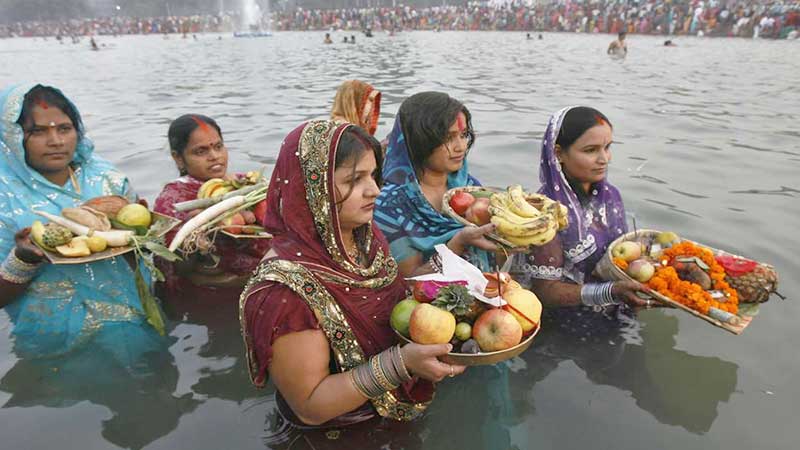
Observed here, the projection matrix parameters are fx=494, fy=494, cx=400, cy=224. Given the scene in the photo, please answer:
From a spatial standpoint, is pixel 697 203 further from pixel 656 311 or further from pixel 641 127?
pixel 641 127

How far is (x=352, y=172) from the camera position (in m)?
2.05

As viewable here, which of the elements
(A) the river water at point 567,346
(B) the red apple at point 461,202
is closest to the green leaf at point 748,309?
(A) the river water at point 567,346

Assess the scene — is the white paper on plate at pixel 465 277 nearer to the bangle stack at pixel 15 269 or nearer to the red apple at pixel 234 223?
the red apple at pixel 234 223

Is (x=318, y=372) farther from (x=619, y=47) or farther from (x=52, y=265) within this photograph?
(x=619, y=47)

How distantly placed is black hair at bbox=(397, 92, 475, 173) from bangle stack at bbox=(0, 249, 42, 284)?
96.2 inches

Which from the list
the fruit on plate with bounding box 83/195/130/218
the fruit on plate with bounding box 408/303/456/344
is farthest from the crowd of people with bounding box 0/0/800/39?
the fruit on plate with bounding box 83/195/130/218

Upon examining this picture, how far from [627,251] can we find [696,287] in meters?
0.47

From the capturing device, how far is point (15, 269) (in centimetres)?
296

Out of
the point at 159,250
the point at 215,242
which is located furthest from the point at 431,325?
the point at 215,242

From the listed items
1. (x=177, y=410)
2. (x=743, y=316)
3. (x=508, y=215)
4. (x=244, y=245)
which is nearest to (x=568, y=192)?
(x=508, y=215)

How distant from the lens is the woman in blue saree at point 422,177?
321cm

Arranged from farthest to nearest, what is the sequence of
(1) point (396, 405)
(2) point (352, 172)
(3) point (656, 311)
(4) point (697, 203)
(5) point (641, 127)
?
(5) point (641, 127) < (4) point (697, 203) < (3) point (656, 311) < (1) point (396, 405) < (2) point (352, 172)

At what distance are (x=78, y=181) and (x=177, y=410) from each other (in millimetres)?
1766

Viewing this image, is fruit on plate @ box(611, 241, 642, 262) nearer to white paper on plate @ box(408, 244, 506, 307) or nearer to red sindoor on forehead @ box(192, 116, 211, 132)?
white paper on plate @ box(408, 244, 506, 307)
